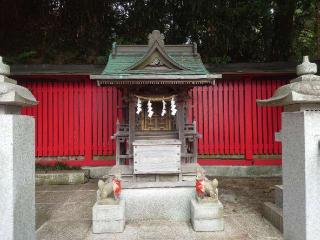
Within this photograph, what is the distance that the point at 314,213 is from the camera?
3951 mm

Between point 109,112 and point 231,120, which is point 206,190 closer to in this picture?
point 231,120

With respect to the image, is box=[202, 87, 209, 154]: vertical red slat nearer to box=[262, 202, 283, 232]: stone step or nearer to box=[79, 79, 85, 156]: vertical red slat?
box=[262, 202, 283, 232]: stone step

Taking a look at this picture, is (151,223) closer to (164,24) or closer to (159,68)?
(159,68)

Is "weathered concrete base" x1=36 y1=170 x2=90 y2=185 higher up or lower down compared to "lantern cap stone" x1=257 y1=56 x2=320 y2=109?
lower down

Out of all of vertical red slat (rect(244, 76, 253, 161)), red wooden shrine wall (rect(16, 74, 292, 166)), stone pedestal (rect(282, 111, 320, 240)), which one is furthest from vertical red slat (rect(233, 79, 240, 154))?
stone pedestal (rect(282, 111, 320, 240))

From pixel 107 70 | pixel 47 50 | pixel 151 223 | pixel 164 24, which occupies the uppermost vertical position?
pixel 164 24

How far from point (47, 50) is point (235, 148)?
1023cm

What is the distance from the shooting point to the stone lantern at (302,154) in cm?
388

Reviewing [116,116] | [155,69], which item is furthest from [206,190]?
[116,116]

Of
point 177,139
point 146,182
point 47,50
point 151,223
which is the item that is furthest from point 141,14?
point 151,223

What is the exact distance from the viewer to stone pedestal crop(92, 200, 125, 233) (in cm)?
539

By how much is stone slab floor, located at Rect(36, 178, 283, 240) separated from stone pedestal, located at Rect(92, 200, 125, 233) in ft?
0.39

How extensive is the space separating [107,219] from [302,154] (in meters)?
3.62

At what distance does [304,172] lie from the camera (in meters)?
3.92
